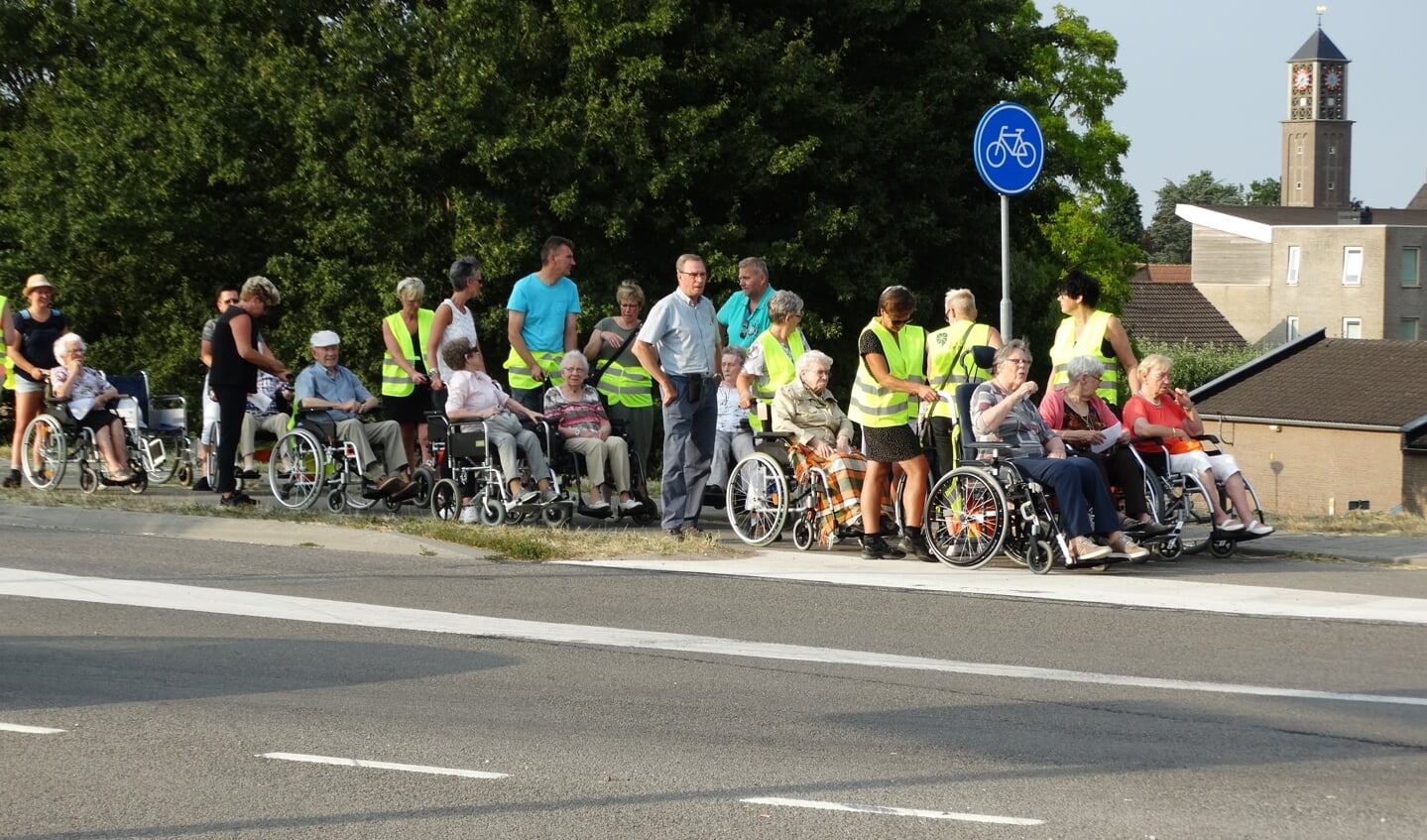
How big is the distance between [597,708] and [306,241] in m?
25.8

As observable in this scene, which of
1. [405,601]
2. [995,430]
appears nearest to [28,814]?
[405,601]

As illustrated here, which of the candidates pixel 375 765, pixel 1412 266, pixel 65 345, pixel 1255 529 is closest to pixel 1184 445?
pixel 1255 529

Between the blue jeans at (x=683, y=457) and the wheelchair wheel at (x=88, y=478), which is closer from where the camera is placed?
the blue jeans at (x=683, y=457)

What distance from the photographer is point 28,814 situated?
5805 mm

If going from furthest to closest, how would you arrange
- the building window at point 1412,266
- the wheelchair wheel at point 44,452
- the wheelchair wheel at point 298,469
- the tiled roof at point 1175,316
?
1. the tiled roof at point 1175,316
2. the building window at point 1412,266
3. the wheelchair wheel at point 44,452
4. the wheelchair wheel at point 298,469

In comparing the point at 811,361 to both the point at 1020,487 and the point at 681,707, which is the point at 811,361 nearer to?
the point at 1020,487

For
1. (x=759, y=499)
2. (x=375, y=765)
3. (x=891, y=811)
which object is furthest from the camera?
(x=759, y=499)

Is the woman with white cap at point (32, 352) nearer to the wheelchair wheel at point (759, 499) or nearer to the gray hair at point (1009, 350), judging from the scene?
the wheelchair wheel at point (759, 499)

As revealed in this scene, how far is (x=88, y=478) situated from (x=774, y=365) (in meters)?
6.09

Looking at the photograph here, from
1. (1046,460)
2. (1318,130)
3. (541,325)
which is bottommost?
(1046,460)

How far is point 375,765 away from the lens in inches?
252

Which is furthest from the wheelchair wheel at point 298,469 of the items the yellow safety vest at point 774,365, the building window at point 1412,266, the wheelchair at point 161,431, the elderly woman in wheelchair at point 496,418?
the building window at point 1412,266

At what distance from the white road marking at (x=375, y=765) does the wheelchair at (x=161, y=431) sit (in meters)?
10.3

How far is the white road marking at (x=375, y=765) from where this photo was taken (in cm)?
629
